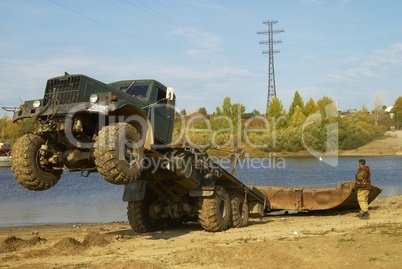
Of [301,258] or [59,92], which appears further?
[59,92]

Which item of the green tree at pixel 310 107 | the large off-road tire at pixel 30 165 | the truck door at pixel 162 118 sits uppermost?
the green tree at pixel 310 107

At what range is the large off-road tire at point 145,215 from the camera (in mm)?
15023

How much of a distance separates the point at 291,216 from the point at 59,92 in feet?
35.4

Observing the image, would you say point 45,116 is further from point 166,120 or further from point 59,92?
point 166,120

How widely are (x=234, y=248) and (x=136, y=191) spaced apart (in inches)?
179

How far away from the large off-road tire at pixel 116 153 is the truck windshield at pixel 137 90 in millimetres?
1980

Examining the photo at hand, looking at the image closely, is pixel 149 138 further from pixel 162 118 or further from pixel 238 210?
pixel 238 210

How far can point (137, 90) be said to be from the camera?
12875 mm

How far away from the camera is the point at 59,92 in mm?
11133

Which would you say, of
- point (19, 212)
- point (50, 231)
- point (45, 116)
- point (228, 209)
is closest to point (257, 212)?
point (228, 209)

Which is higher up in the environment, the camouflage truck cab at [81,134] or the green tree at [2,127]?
the green tree at [2,127]

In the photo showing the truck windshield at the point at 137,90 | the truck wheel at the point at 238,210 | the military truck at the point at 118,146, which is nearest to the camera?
the military truck at the point at 118,146

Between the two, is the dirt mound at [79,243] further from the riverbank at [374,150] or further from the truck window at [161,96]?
the riverbank at [374,150]

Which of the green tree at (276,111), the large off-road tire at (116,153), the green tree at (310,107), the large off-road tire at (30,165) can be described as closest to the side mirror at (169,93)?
the large off-road tire at (116,153)
